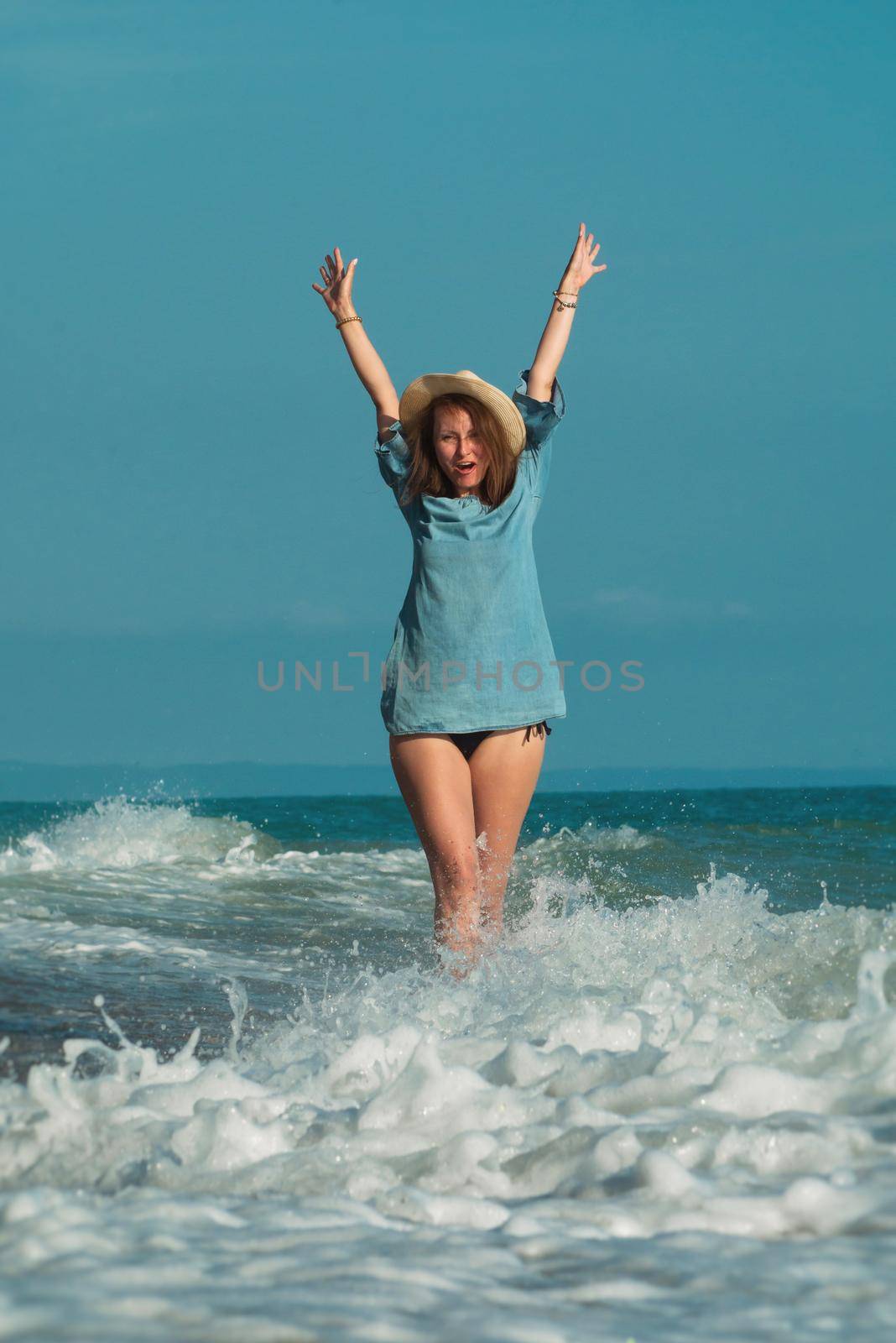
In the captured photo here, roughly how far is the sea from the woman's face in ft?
5.25

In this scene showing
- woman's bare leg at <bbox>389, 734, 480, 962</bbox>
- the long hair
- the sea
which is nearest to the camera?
the sea

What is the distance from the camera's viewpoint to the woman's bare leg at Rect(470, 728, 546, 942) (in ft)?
14.5

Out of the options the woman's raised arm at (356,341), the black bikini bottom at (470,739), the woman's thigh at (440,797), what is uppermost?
the woman's raised arm at (356,341)

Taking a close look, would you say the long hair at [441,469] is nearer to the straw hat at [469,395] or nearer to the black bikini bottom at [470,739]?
the straw hat at [469,395]

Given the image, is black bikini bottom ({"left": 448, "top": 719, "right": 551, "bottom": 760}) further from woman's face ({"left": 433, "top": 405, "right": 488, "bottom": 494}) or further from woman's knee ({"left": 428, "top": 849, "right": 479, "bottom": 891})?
woman's face ({"left": 433, "top": 405, "right": 488, "bottom": 494})

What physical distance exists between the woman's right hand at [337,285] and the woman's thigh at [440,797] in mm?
1633

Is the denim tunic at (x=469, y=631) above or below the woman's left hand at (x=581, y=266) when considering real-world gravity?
below

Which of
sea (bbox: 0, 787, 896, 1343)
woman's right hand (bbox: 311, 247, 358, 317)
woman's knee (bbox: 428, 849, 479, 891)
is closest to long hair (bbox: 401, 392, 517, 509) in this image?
woman's right hand (bbox: 311, 247, 358, 317)

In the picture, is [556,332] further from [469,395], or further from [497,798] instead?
[497,798]

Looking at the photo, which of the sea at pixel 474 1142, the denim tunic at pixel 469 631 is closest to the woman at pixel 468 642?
the denim tunic at pixel 469 631

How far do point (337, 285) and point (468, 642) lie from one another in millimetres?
1510

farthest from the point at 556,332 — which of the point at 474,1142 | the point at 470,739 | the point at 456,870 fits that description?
the point at 474,1142

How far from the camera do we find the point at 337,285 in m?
4.86

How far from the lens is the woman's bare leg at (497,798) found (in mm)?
4430
